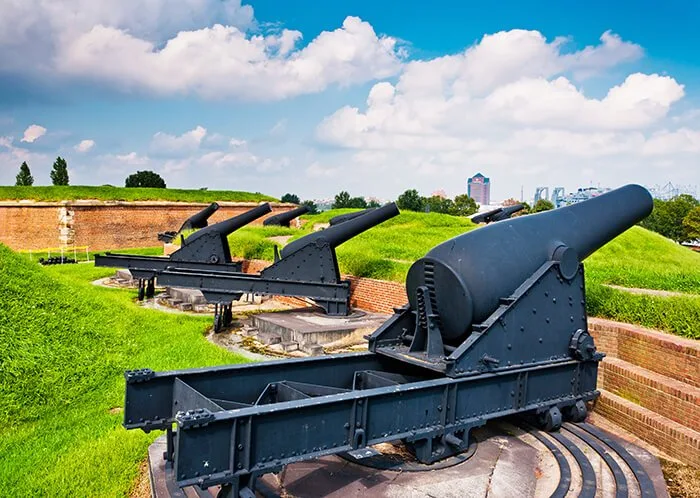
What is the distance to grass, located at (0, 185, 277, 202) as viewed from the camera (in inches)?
1120

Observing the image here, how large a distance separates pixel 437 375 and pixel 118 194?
29.9m

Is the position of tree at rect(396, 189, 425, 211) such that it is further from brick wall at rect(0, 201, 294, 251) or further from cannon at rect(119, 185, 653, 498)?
cannon at rect(119, 185, 653, 498)

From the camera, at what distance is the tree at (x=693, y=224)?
39.6 metres

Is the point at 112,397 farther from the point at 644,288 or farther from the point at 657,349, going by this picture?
the point at 644,288

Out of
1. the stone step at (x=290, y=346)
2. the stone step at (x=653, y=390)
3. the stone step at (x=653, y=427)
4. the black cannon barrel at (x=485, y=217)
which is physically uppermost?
the black cannon barrel at (x=485, y=217)

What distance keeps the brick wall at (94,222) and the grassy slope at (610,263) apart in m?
9.57

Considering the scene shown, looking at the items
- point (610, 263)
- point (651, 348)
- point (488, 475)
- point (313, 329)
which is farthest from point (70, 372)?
point (610, 263)

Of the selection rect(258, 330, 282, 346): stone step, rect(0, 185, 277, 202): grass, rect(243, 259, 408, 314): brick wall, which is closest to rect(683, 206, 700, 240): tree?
rect(0, 185, 277, 202): grass

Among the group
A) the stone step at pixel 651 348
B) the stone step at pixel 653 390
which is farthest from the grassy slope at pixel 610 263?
the stone step at pixel 653 390

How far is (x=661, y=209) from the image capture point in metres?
48.3

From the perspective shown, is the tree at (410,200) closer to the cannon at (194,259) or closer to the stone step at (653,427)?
the cannon at (194,259)

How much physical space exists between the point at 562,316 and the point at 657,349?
1223mm

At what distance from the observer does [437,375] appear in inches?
176

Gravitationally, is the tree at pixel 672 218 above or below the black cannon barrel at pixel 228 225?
above
